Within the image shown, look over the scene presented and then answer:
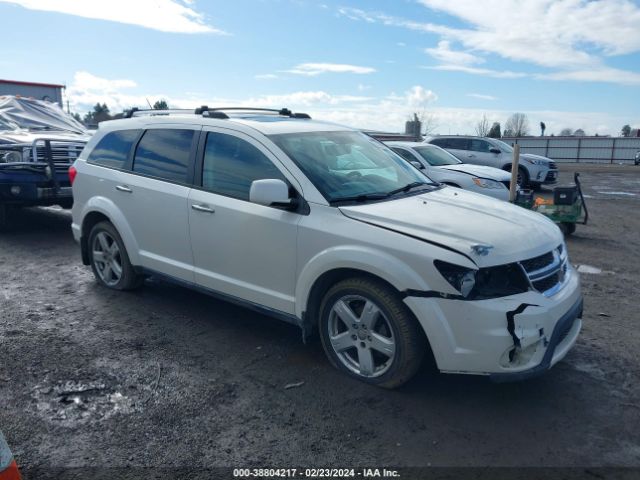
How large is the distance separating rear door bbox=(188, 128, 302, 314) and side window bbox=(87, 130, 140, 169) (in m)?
1.15

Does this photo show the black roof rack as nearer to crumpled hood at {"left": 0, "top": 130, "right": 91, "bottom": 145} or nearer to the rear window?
crumpled hood at {"left": 0, "top": 130, "right": 91, "bottom": 145}

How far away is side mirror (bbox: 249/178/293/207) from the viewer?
3.88 meters

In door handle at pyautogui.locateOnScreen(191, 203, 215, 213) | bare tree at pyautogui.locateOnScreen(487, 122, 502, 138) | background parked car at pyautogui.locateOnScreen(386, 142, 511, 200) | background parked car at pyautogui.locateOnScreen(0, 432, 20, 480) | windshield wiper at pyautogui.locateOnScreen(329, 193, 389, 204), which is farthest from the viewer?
bare tree at pyautogui.locateOnScreen(487, 122, 502, 138)

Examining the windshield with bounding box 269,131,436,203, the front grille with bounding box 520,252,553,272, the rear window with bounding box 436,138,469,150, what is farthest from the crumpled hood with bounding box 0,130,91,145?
the rear window with bounding box 436,138,469,150

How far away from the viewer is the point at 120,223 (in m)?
5.44

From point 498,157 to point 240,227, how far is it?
1524cm

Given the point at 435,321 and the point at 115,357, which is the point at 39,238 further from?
the point at 435,321

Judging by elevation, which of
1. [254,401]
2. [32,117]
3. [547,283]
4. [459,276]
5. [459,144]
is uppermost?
[32,117]

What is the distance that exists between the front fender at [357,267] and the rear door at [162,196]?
1.30m

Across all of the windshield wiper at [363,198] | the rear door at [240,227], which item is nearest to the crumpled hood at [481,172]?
the windshield wiper at [363,198]

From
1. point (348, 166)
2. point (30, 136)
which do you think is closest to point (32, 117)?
point (30, 136)

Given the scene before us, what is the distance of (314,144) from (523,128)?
219 ft

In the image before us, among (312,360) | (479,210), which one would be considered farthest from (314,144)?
(312,360)

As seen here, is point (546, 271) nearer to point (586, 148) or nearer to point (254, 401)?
point (254, 401)
